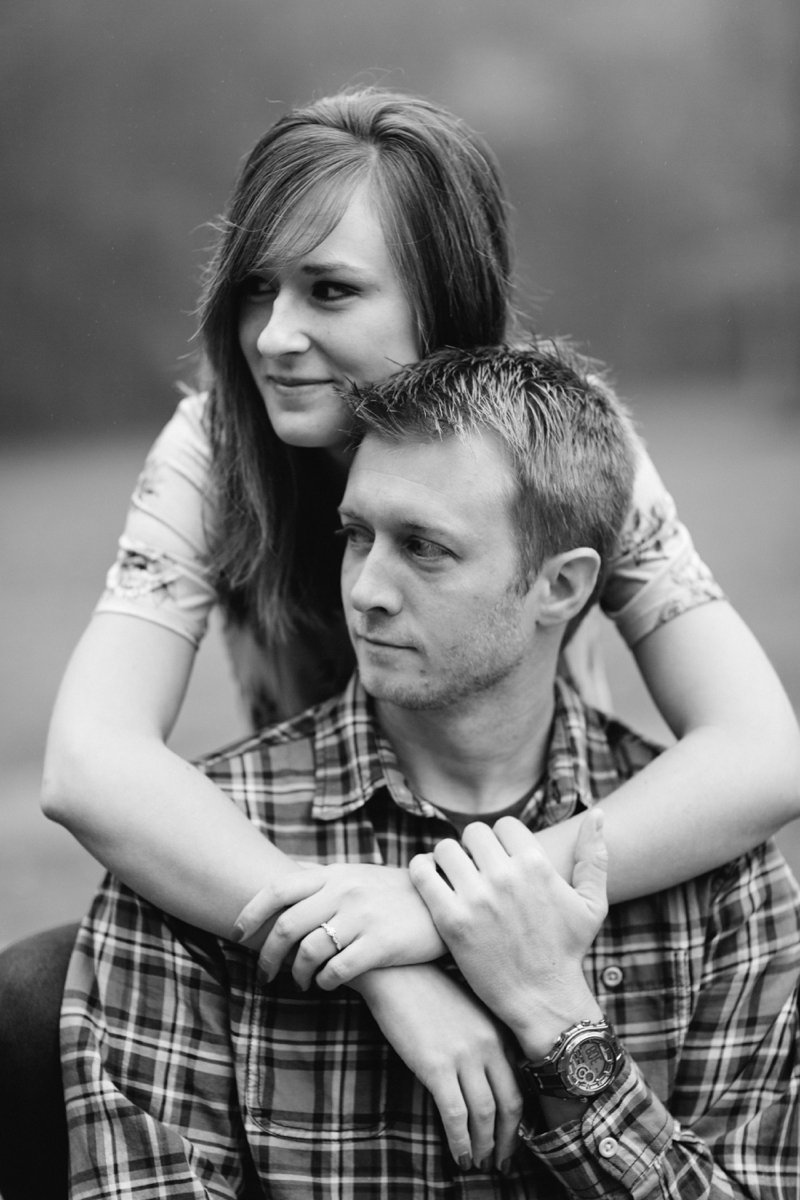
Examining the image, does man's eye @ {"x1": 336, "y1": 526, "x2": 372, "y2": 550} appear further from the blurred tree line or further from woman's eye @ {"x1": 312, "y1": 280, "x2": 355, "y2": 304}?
the blurred tree line

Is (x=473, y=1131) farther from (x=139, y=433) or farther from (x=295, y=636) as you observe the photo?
(x=139, y=433)

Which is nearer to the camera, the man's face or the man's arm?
the man's arm

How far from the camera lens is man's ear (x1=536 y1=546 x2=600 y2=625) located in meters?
1.73

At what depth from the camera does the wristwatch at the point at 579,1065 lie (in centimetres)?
149

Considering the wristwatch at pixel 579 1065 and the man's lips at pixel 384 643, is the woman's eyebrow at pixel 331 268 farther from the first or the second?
the wristwatch at pixel 579 1065

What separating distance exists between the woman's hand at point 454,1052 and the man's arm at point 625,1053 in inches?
1.2

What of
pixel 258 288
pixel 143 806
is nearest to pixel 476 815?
pixel 143 806

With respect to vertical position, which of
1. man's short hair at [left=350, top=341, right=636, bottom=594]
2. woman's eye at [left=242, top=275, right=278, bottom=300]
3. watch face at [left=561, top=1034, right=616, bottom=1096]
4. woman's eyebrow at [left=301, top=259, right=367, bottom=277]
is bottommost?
watch face at [left=561, top=1034, right=616, bottom=1096]

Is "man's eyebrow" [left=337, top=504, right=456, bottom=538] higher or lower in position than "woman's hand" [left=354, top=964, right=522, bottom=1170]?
higher

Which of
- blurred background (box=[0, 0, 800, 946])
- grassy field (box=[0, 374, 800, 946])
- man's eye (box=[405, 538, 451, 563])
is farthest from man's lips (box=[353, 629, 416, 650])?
blurred background (box=[0, 0, 800, 946])

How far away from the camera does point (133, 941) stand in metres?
1.61

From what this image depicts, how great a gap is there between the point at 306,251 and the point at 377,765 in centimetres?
66

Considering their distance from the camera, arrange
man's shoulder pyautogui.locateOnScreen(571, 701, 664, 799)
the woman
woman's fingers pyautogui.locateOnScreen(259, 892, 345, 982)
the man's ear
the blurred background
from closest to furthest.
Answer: woman's fingers pyautogui.locateOnScreen(259, 892, 345, 982), the woman, the man's ear, man's shoulder pyautogui.locateOnScreen(571, 701, 664, 799), the blurred background

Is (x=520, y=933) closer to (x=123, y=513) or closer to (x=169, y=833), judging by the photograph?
(x=169, y=833)
